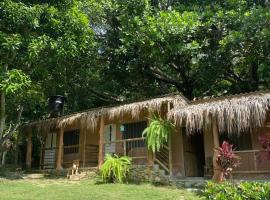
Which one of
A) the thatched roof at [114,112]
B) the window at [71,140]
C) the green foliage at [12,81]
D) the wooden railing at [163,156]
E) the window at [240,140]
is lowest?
the wooden railing at [163,156]

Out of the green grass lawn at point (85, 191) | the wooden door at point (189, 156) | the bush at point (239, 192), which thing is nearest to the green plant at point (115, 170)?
the green grass lawn at point (85, 191)

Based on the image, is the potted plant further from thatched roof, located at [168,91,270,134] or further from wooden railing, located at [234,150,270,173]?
wooden railing, located at [234,150,270,173]

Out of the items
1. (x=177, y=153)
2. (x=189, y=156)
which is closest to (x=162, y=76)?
(x=189, y=156)

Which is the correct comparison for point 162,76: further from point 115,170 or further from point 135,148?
point 115,170

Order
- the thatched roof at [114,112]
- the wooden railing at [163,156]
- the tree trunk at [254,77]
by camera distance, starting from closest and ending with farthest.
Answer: the thatched roof at [114,112] → the wooden railing at [163,156] → the tree trunk at [254,77]

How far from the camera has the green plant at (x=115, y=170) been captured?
1386cm

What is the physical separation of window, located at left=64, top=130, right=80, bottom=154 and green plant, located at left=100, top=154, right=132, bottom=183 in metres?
5.81

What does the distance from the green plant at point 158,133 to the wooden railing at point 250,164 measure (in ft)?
8.35

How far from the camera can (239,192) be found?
24.5ft

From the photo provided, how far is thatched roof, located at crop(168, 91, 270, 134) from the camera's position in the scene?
498 inches

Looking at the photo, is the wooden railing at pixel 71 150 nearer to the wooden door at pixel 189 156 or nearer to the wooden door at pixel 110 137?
the wooden door at pixel 110 137


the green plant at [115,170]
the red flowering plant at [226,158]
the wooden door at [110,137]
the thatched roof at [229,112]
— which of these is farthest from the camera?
the wooden door at [110,137]

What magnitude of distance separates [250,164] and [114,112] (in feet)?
18.7

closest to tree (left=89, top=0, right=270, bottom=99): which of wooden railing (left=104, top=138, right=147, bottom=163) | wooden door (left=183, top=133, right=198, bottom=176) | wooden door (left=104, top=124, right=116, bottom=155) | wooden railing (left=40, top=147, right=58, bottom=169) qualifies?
wooden door (left=104, top=124, right=116, bottom=155)
